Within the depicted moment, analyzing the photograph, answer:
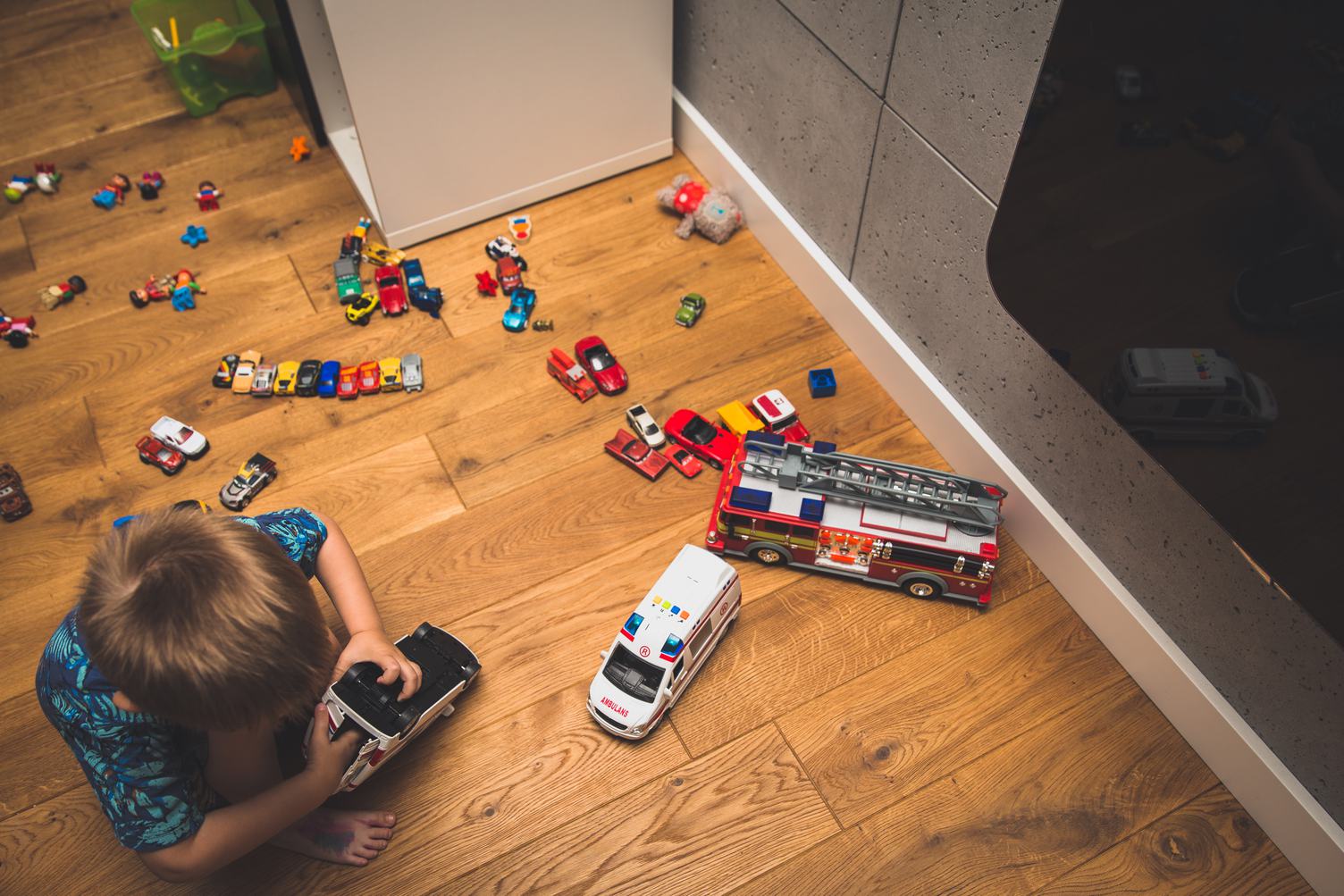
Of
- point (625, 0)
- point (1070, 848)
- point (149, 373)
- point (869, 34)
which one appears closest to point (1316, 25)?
point (869, 34)

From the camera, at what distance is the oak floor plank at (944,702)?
1764 millimetres

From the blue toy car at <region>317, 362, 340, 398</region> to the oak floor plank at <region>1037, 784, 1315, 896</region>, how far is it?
170cm

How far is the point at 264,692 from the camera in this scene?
129 centimetres

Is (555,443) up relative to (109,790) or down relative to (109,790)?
down

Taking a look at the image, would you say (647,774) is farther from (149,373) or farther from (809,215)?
(149,373)

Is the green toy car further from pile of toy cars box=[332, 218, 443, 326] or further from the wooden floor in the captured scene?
pile of toy cars box=[332, 218, 443, 326]

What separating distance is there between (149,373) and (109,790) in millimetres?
1156

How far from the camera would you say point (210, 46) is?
8.82ft

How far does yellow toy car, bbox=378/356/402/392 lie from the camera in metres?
2.24

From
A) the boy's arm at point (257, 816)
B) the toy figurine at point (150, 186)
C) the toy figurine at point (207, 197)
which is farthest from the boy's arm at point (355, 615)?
the toy figurine at point (150, 186)

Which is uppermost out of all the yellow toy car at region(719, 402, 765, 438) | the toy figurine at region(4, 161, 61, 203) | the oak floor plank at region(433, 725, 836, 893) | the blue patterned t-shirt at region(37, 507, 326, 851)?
the blue patterned t-shirt at region(37, 507, 326, 851)

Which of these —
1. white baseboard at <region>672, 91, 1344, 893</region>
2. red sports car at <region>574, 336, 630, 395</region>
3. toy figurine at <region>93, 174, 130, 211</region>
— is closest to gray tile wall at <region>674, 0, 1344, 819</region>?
white baseboard at <region>672, 91, 1344, 893</region>

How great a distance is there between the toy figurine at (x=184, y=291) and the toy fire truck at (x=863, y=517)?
137 centimetres

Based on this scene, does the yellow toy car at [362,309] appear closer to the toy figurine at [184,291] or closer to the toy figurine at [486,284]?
the toy figurine at [486,284]
